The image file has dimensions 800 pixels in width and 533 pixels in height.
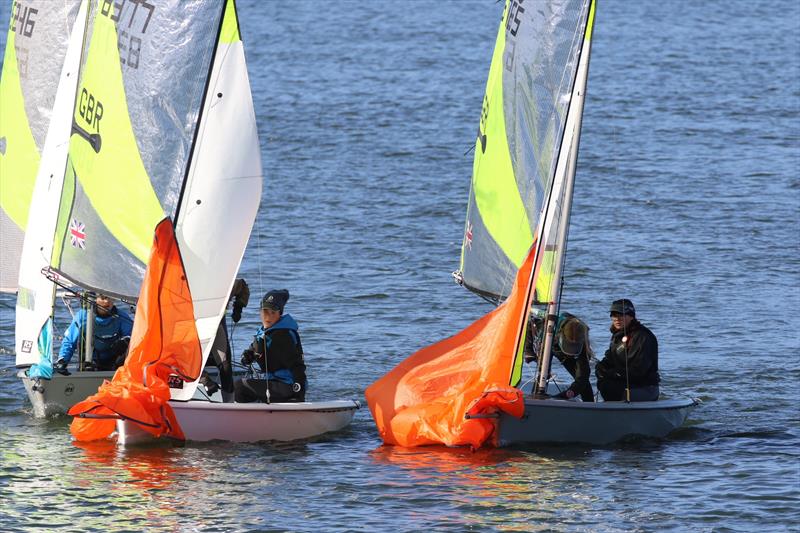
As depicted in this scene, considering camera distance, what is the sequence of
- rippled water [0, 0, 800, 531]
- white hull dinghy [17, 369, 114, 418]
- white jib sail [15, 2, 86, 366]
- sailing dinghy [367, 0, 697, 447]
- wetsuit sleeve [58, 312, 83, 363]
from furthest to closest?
white jib sail [15, 2, 86, 366], wetsuit sleeve [58, 312, 83, 363], white hull dinghy [17, 369, 114, 418], sailing dinghy [367, 0, 697, 447], rippled water [0, 0, 800, 531]

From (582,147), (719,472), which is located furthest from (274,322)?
(582,147)

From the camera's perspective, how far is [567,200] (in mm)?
13570

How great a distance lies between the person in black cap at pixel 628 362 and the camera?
43.7 feet

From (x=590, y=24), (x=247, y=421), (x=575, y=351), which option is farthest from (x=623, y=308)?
(x=247, y=421)

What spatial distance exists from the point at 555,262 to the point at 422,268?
350 inches

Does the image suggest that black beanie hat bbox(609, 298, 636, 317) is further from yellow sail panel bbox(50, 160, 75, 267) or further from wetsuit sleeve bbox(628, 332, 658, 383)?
yellow sail panel bbox(50, 160, 75, 267)

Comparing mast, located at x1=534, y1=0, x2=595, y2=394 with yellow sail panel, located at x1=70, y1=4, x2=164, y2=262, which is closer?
mast, located at x1=534, y1=0, x2=595, y2=394

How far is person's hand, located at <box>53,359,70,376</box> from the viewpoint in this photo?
1386 centimetres

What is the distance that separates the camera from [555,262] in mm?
13641

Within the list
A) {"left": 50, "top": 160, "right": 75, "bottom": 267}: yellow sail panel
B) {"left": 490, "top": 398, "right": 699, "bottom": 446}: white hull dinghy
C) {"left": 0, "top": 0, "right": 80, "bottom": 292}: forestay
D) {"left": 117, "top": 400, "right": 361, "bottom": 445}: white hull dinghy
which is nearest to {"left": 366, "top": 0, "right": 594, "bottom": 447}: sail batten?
{"left": 490, "top": 398, "right": 699, "bottom": 446}: white hull dinghy

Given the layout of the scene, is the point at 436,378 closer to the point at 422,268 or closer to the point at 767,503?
the point at 767,503

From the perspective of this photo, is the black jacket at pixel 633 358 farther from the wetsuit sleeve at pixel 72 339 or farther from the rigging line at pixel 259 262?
the rigging line at pixel 259 262

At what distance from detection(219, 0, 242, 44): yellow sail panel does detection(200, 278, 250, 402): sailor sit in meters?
2.11

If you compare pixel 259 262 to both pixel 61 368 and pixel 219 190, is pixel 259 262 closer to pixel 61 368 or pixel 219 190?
pixel 61 368
